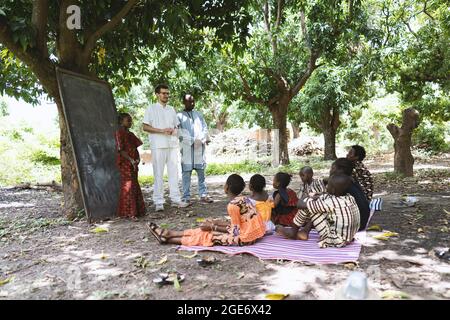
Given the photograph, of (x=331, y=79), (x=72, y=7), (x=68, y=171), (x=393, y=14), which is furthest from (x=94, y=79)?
(x=393, y=14)

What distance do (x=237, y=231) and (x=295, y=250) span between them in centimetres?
64

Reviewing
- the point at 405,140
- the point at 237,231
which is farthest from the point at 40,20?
the point at 405,140

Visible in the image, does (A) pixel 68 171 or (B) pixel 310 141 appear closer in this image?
(A) pixel 68 171

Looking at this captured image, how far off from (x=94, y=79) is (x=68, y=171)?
146 centimetres

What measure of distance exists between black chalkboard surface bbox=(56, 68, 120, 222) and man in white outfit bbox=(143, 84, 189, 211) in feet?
1.98

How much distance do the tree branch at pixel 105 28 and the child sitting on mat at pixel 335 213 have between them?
369 cm

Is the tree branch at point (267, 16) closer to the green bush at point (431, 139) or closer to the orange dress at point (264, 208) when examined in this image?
the orange dress at point (264, 208)

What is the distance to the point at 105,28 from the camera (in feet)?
18.6

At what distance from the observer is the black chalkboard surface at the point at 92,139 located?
5.38m

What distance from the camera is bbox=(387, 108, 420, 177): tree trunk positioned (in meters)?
8.98

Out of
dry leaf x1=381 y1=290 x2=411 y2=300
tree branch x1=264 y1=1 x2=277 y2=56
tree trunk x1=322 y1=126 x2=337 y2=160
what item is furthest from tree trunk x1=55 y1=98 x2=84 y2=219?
tree trunk x1=322 y1=126 x2=337 y2=160

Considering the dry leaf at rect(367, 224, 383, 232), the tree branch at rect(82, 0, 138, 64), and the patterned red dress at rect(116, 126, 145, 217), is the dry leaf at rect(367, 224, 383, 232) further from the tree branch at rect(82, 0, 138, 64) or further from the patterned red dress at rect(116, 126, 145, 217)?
the tree branch at rect(82, 0, 138, 64)

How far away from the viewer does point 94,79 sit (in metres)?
5.97
